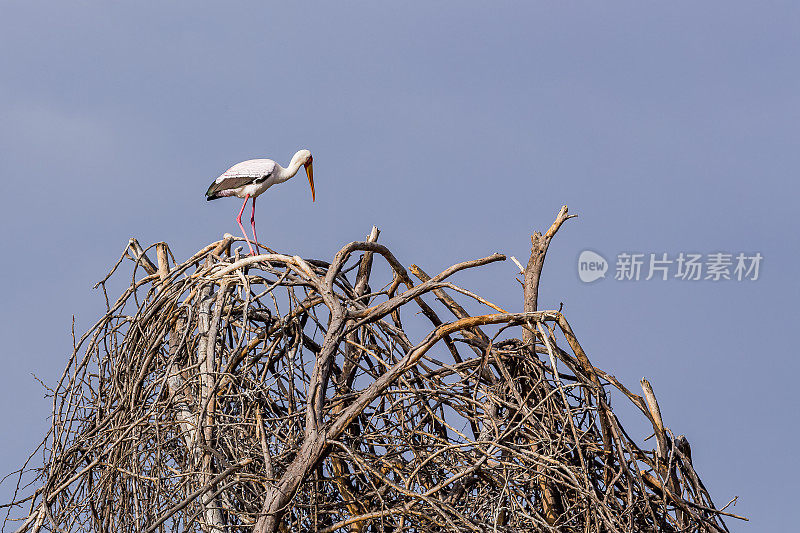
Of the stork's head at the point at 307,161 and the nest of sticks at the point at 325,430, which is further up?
the stork's head at the point at 307,161

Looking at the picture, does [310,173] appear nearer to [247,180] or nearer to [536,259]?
[247,180]

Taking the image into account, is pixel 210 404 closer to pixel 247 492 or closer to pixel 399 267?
pixel 247 492

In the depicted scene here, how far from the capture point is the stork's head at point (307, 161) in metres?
8.07

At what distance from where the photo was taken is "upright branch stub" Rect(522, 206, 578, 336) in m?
7.94

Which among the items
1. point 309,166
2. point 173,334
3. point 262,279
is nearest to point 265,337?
point 262,279

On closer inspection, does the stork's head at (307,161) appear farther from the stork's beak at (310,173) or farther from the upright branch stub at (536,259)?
the upright branch stub at (536,259)

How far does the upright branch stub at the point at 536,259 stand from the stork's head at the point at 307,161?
1805mm

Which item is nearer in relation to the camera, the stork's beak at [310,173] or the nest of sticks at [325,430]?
the nest of sticks at [325,430]

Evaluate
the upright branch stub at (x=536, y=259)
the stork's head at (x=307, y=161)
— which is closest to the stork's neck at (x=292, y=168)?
the stork's head at (x=307, y=161)

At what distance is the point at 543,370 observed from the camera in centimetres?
641

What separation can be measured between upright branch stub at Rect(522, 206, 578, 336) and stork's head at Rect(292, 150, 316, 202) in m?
1.80

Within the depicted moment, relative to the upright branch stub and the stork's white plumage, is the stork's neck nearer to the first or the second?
the stork's white plumage

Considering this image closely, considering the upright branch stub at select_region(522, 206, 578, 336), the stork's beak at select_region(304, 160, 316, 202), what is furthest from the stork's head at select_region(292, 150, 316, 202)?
the upright branch stub at select_region(522, 206, 578, 336)

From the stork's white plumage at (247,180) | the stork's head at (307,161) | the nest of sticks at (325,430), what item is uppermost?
the stork's head at (307,161)
